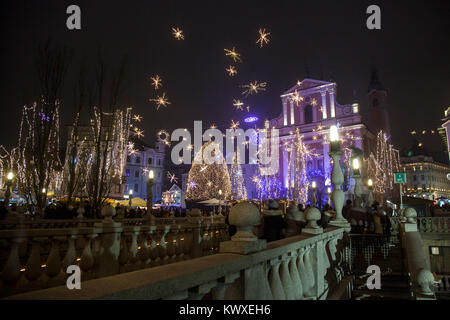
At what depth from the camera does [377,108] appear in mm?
54656

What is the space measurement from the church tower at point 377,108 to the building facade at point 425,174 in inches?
1772

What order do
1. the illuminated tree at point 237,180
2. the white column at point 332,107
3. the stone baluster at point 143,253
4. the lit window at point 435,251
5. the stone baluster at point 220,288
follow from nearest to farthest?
the stone baluster at point 220,288
the stone baluster at point 143,253
the lit window at point 435,251
the white column at point 332,107
the illuminated tree at point 237,180

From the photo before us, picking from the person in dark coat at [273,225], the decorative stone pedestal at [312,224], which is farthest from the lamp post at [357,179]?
the decorative stone pedestal at [312,224]

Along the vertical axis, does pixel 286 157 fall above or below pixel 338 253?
above

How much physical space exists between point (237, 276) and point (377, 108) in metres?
60.4

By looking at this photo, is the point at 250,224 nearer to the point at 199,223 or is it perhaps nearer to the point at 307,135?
the point at 199,223

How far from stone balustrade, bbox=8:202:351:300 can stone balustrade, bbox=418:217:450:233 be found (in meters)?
15.2

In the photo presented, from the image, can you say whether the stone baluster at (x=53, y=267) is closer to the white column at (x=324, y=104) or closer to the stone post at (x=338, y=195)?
the stone post at (x=338, y=195)

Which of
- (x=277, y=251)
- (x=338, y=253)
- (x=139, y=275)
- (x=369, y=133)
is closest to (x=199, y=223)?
(x=338, y=253)

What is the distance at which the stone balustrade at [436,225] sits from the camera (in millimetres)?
16406

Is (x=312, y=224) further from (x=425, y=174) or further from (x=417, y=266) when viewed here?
(x=425, y=174)

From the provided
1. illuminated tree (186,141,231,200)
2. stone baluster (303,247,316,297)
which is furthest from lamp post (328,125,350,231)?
illuminated tree (186,141,231,200)

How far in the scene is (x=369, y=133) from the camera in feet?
165
